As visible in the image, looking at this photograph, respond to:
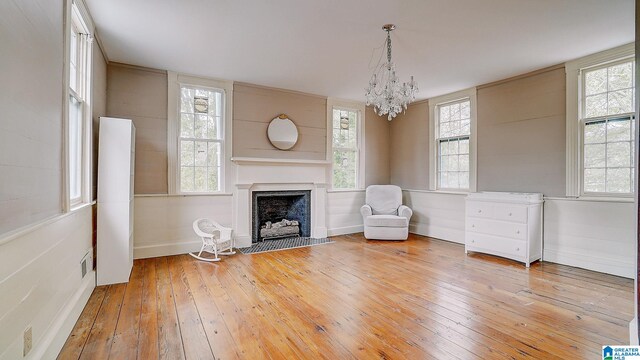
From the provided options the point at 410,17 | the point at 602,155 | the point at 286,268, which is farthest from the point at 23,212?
the point at 602,155

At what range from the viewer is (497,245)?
4.12 meters

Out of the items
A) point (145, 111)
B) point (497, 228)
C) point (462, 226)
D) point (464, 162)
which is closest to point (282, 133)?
point (145, 111)

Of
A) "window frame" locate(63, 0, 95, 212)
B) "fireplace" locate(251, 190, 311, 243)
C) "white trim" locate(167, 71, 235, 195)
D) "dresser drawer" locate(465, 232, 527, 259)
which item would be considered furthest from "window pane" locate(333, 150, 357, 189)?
"window frame" locate(63, 0, 95, 212)

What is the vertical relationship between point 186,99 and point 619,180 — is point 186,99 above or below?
above

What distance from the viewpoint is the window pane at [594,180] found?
3.62 m

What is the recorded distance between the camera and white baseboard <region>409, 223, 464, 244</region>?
5141 mm

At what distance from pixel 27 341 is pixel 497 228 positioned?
4.70 meters

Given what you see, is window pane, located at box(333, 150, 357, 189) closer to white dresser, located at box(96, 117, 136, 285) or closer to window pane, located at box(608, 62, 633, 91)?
white dresser, located at box(96, 117, 136, 285)

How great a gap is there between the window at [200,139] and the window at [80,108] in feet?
4.91

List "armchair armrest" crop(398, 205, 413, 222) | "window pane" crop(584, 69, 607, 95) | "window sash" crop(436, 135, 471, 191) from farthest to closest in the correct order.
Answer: "armchair armrest" crop(398, 205, 413, 222) < "window sash" crop(436, 135, 471, 191) < "window pane" crop(584, 69, 607, 95)

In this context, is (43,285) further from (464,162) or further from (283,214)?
(464,162)

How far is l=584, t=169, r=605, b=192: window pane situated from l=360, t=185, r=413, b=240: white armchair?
2422mm

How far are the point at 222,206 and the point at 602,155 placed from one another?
506 centimetres

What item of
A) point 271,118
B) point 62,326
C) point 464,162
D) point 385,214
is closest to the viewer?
point 62,326
